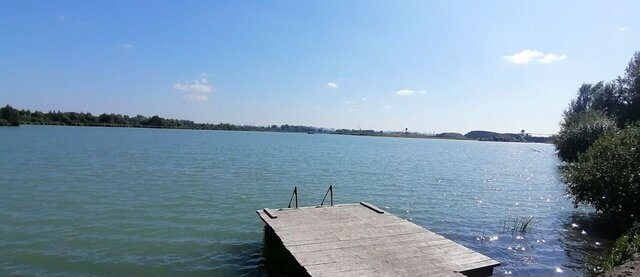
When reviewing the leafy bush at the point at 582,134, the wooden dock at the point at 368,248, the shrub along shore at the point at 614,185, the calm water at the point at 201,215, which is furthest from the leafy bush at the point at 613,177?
the leafy bush at the point at 582,134

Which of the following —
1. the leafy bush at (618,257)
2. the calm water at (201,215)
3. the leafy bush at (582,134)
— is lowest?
the calm water at (201,215)

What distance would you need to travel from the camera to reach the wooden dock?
8.70 m

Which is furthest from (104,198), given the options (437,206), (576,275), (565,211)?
(565,211)

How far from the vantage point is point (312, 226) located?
40.4ft

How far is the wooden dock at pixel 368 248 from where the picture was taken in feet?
28.5

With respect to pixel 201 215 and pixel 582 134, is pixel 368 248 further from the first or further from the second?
pixel 582 134

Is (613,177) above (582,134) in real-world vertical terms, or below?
below

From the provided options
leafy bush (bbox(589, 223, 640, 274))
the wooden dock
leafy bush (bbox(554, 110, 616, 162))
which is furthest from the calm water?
leafy bush (bbox(554, 110, 616, 162))

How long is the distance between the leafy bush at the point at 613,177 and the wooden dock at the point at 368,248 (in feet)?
35.0

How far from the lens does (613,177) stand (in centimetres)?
1733

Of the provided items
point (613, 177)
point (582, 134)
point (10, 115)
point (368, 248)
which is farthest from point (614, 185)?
point (10, 115)

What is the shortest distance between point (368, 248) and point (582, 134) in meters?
44.3

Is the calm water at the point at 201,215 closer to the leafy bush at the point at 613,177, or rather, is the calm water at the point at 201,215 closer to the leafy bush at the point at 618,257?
the leafy bush at the point at 618,257

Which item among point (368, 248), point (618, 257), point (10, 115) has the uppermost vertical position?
point (10, 115)
